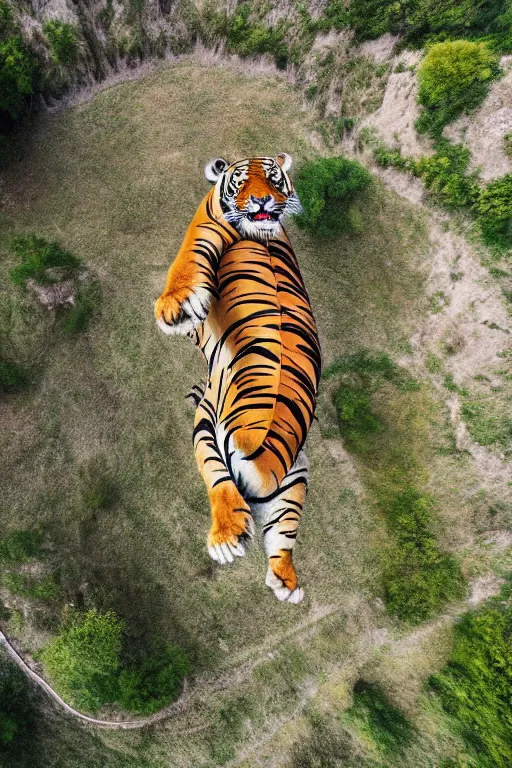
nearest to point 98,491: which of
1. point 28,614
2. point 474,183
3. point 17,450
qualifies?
point 17,450

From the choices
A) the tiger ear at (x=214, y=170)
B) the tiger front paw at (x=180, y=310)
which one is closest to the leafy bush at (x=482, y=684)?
the tiger front paw at (x=180, y=310)


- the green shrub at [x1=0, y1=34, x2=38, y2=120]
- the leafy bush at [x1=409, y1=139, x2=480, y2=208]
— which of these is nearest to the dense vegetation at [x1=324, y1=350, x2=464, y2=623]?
the leafy bush at [x1=409, y1=139, x2=480, y2=208]

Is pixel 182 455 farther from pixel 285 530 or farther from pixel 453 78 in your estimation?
pixel 453 78

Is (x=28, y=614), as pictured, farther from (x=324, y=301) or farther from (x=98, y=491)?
(x=324, y=301)

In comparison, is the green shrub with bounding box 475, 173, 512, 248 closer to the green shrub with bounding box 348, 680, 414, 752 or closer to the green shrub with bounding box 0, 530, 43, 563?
the green shrub with bounding box 348, 680, 414, 752

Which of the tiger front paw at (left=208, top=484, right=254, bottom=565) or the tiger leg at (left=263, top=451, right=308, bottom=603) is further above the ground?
the tiger front paw at (left=208, top=484, right=254, bottom=565)

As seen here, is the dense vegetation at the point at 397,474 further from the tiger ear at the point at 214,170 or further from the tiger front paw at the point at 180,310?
the tiger front paw at the point at 180,310

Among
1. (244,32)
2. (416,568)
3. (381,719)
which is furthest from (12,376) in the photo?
(381,719)
